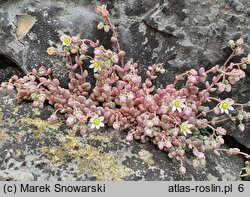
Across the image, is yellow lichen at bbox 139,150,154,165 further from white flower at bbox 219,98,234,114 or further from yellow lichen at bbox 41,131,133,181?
white flower at bbox 219,98,234,114

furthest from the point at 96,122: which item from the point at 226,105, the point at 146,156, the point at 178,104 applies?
the point at 226,105

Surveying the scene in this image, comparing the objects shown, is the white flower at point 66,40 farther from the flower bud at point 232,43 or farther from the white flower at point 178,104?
the flower bud at point 232,43

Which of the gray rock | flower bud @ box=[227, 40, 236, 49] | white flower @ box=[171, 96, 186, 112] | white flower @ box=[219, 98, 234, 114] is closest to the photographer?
the gray rock

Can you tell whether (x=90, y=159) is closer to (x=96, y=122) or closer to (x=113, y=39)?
(x=96, y=122)

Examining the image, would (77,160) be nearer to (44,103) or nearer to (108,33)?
(44,103)

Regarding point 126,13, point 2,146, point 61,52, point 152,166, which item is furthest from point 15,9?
point 152,166

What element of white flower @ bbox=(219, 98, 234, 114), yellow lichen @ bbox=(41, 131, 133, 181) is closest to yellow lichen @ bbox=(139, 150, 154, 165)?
yellow lichen @ bbox=(41, 131, 133, 181)

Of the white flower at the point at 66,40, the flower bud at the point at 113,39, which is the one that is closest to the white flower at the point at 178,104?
the flower bud at the point at 113,39
